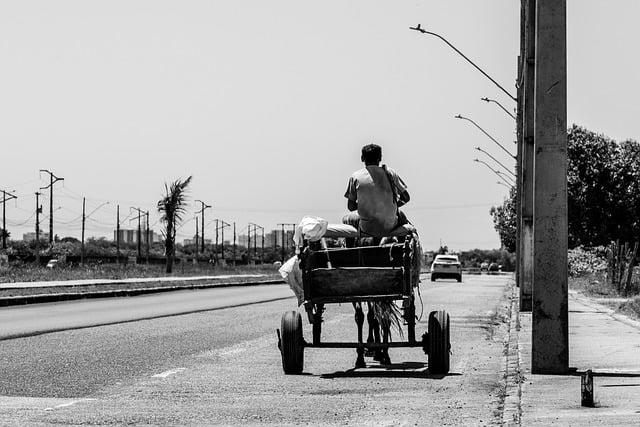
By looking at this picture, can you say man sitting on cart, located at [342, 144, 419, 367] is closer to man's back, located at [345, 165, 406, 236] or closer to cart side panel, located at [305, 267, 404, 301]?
man's back, located at [345, 165, 406, 236]

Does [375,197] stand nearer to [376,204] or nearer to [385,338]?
[376,204]

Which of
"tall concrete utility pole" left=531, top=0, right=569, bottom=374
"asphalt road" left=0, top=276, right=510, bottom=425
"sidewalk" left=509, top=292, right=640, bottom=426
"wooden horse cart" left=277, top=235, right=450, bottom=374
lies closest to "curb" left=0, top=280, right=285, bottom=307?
"asphalt road" left=0, top=276, right=510, bottom=425

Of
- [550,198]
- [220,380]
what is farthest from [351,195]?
[220,380]

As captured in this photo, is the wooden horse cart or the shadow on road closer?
the wooden horse cart

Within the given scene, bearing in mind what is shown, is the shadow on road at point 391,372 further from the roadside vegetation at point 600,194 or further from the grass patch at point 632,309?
the roadside vegetation at point 600,194

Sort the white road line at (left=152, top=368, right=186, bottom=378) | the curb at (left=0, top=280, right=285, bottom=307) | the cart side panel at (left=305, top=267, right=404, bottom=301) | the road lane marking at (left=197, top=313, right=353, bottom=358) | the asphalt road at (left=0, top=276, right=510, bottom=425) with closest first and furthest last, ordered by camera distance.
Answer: the asphalt road at (left=0, top=276, right=510, bottom=425) < the cart side panel at (left=305, top=267, right=404, bottom=301) < the white road line at (left=152, top=368, right=186, bottom=378) < the road lane marking at (left=197, top=313, right=353, bottom=358) < the curb at (left=0, top=280, right=285, bottom=307)

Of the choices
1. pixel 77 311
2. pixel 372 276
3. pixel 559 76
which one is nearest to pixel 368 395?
pixel 372 276

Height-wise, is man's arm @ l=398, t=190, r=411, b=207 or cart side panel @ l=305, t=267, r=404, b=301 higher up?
man's arm @ l=398, t=190, r=411, b=207

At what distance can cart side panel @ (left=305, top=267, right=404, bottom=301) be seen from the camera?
11.5m

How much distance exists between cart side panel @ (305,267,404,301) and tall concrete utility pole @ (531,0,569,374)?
1299 mm

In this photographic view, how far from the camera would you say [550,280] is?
37.4 ft

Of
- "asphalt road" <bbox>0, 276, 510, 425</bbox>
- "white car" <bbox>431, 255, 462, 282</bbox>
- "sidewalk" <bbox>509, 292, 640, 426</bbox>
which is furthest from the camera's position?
"white car" <bbox>431, 255, 462, 282</bbox>

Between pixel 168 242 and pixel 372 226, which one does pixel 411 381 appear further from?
pixel 168 242

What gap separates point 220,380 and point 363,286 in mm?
1570
